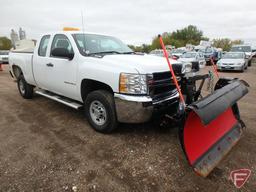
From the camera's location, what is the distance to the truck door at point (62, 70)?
3764 millimetres

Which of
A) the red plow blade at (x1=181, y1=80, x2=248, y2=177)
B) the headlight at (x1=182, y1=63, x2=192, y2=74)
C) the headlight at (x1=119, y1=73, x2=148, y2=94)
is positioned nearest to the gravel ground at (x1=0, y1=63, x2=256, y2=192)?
the red plow blade at (x1=181, y1=80, x2=248, y2=177)

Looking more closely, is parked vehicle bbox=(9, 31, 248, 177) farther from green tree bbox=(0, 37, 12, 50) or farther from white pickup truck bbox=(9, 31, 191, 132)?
green tree bbox=(0, 37, 12, 50)

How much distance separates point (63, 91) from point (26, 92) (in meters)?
2.39

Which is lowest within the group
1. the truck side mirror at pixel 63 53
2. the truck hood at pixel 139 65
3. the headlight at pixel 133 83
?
the headlight at pixel 133 83

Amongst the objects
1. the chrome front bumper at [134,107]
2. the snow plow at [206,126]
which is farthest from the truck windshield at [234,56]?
the chrome front bumper at [134,107]

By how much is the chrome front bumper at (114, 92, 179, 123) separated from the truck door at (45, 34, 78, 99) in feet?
3.98

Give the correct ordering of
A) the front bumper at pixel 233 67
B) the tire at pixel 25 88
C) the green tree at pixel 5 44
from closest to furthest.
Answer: the tire at pixel 25 88 → the front bumper at pixel 233 67 → the green tree at pixel 5 44

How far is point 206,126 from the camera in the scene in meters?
2.84

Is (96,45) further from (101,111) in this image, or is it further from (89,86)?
(101,111)

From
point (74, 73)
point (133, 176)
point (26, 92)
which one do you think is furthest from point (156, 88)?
point (26, 92)

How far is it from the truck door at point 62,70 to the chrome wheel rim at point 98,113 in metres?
0.55

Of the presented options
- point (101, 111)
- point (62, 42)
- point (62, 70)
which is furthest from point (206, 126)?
point (62, 42)

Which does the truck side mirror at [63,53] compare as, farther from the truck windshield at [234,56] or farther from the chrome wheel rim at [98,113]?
the truck windshield at [234,56]

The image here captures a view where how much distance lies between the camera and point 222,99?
248cm
